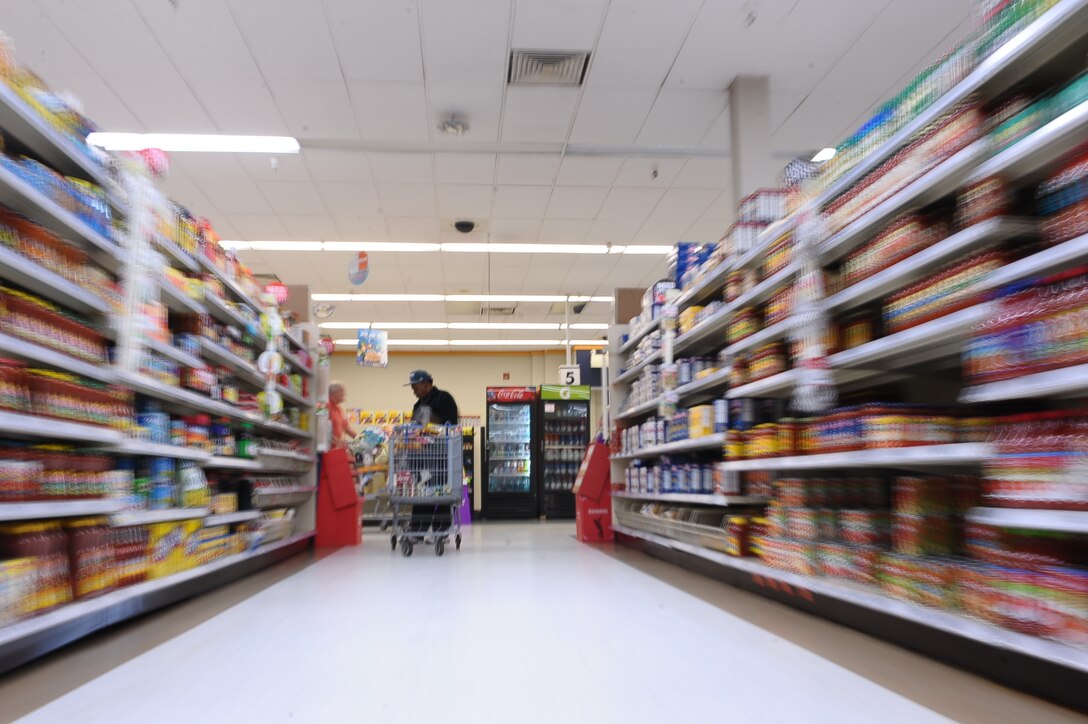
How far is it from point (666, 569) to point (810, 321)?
2.57 m

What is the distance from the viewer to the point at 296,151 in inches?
285

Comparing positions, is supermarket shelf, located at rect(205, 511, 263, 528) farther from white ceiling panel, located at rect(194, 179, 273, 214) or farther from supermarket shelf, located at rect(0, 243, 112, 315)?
white ceiling panel, located at rect(194, 179, 273, 214)

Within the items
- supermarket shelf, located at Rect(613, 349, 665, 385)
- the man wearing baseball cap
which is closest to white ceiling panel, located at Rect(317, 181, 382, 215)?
the man wearing baseball cap

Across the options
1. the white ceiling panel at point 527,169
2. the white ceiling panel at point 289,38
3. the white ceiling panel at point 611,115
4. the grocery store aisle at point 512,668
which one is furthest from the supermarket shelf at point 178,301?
the white ceiling panel at point 527,169

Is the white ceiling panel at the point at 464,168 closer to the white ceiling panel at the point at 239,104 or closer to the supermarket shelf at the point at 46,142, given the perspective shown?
the white ceiling panel at the point at 239,104

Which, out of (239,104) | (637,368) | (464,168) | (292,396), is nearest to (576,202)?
(464,168)

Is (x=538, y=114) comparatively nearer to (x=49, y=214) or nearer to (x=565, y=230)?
(x=565, y=230)

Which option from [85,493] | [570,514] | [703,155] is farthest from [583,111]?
[570,514]

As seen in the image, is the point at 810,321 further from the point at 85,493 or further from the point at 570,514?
the point at 570,514

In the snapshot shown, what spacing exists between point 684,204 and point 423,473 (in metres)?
4.63

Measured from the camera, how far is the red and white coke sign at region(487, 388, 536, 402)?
1251 cm

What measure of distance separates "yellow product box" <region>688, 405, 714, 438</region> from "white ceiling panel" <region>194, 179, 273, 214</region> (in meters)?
5.85

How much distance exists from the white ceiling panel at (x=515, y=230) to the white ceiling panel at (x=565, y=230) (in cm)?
12

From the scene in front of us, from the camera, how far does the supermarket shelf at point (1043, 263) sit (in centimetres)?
170
